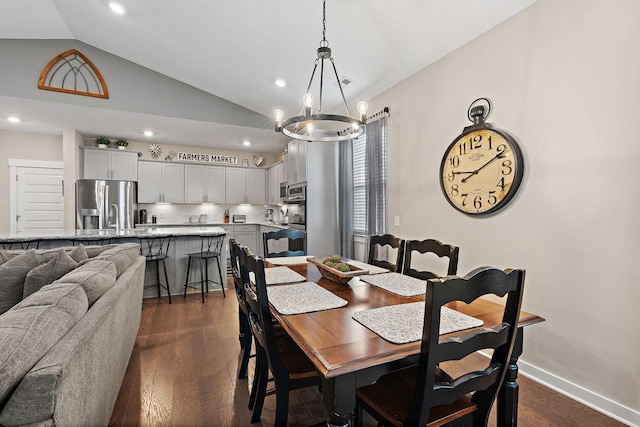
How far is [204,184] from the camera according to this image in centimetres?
660

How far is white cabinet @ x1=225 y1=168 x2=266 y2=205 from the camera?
6.84 metres

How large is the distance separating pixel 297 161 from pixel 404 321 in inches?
155

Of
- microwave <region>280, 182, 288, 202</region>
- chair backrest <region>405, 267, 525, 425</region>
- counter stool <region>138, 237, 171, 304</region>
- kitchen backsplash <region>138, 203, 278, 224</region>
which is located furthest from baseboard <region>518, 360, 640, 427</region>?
kitchen backsplash <region>138, 203, 278, 224</region>

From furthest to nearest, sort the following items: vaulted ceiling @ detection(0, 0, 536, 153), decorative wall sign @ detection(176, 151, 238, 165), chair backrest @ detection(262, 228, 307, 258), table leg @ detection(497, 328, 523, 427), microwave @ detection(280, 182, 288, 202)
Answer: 1. decorative wall sign @ detection(176, 151, 238, 165)
2. microwave @ detection(280, 182, 288, 202)
3. chair backrest @ detection(262, 228, 307, 258)
4. vaulted ceiling @ detection(0, 0, 536, 153)
5. table leg @ detection(497, 328, 523, 427)

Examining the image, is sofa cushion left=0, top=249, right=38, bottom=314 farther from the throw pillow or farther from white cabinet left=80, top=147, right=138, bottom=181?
white cabinet left=80, top=147, right=138, bottom=181

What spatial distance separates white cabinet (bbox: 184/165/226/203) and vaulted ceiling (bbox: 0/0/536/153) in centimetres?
148

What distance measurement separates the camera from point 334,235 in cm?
468

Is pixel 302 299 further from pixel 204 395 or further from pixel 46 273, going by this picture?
pixel 46 273

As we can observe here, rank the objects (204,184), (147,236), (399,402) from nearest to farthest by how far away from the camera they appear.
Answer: (399,402) → (147,236) → (204,184)

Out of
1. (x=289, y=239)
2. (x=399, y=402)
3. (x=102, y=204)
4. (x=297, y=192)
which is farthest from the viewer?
(x=102, y=204)

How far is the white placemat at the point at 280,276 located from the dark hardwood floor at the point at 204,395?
0.78 m

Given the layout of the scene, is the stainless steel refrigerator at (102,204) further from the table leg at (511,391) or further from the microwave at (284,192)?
the table leg at (511,391)

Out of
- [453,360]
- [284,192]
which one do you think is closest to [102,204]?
[284,192]

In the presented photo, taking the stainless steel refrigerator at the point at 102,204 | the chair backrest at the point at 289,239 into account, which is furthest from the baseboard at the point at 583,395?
the stainless steel refrigerator at the point at 102,204
